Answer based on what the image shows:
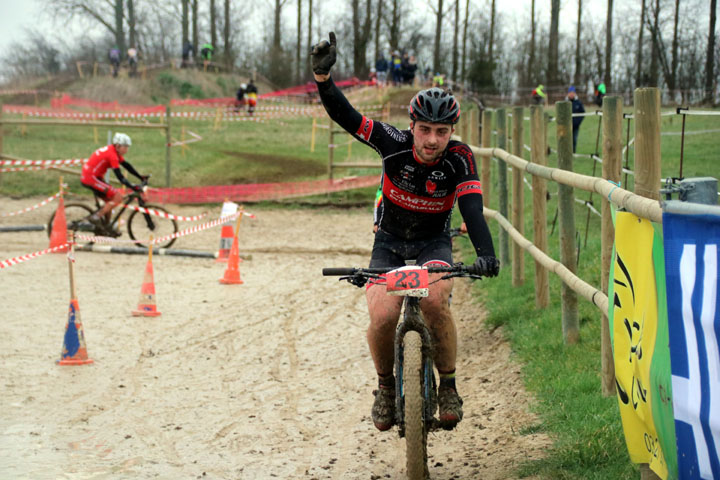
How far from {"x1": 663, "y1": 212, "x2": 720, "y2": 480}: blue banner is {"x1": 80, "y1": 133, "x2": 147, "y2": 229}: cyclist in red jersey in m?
12.0

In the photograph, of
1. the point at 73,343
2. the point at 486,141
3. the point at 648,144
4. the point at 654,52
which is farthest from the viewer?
the point at 654,52

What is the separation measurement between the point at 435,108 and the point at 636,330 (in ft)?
6.16

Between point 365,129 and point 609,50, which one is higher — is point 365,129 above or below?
below

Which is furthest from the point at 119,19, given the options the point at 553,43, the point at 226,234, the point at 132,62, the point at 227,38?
the point at 226,234

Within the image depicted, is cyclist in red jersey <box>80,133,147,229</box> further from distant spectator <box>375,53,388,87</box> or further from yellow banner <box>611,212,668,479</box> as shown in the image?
distant spectator <box>375,53,388,87</box>

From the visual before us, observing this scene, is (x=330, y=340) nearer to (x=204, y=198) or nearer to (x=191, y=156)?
(x=204, y=198)

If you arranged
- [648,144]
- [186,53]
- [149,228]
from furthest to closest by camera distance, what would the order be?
[186,53], [149,228], [648,144]

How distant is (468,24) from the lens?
53812 mm

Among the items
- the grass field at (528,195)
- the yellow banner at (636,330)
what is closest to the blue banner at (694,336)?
the yellow banner at (636,330)

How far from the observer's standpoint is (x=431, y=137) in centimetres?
503

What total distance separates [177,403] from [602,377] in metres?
3.54

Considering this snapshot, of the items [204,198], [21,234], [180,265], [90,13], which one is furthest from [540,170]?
[90,13]

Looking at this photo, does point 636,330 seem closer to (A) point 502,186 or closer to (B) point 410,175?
(B) point 410,175

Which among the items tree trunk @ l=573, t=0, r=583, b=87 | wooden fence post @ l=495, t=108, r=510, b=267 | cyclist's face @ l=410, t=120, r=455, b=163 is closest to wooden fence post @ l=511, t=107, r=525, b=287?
wooden fence post @ l=495, t=108, r=510, b=267
